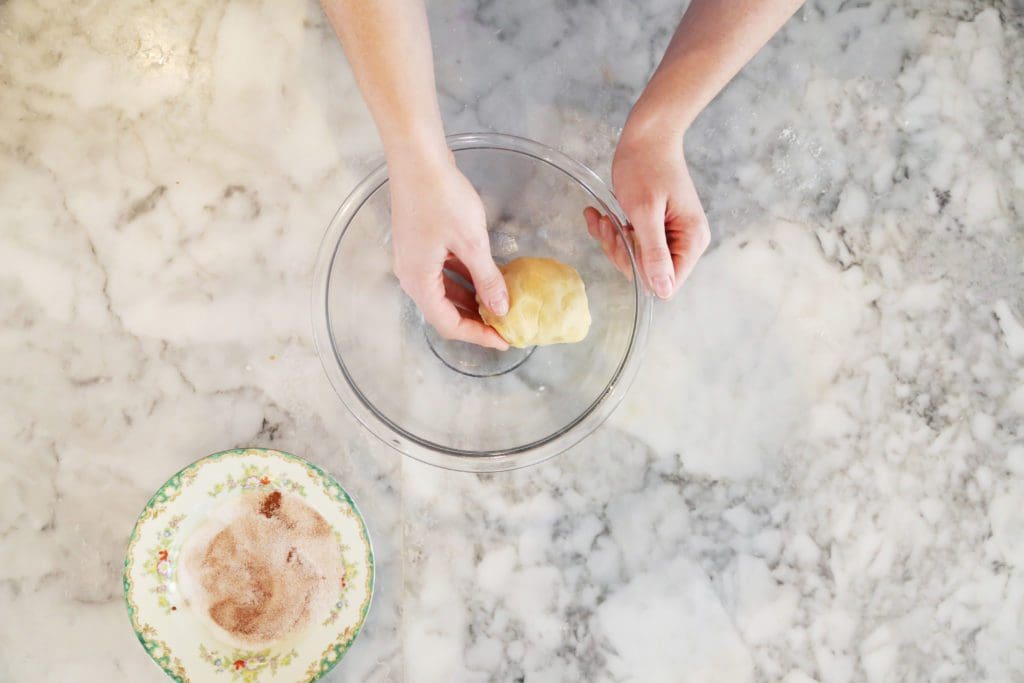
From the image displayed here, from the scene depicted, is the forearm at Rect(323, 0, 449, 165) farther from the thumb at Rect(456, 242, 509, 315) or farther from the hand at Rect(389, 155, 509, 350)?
the thumb at Rect(456, 242, 509, 315)

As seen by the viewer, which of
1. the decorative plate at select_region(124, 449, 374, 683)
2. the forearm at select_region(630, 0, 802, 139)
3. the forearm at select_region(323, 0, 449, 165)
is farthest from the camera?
the decorative plate at select_region(124, 449, 374, 683)

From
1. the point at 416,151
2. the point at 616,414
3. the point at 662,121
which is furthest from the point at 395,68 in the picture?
the point at 616,414

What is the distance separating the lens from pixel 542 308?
3.51 feet

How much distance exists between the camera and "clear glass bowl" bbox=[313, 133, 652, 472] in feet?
3.74

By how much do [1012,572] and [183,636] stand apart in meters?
1.28

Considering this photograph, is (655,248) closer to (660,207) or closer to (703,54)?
(660,207)

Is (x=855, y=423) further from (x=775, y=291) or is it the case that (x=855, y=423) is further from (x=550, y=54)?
(x=550, y=54)

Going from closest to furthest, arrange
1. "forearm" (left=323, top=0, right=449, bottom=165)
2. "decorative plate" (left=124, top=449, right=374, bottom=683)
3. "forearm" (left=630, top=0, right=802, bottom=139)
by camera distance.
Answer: "forearm" (left=323, top=0, right=449, bottom=165) < "forearm" (left=630, top=0, right=802, bottom=139) < "decorative plate" (left=124, top=449, right=374, bottom=683)

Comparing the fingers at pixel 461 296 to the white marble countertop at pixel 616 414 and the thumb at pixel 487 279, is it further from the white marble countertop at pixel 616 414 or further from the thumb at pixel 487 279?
the white marble countertop at pixel 616 414

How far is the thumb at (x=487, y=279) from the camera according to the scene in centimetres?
98

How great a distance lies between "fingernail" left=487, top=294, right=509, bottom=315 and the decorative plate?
1.16ft

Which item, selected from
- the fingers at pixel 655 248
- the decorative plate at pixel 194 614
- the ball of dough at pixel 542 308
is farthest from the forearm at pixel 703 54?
the decorative plate at pixel 194 614

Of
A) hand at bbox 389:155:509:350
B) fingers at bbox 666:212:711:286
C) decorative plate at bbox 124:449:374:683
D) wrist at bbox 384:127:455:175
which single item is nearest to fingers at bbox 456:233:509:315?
hand at bbox 389:155:509:350

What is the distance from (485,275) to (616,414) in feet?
1.17
